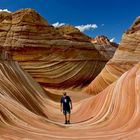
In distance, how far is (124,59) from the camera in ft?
86.5

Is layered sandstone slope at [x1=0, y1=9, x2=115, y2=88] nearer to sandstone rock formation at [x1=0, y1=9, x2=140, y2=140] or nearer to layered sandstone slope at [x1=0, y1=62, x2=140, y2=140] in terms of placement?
sandstone rock formation at [x1=0, y1=9, x2=140, y2=140]

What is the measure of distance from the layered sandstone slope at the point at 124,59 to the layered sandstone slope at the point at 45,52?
183 inches

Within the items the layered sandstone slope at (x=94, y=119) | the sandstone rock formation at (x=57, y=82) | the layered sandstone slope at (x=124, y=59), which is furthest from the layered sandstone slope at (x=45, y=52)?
the layered sandstone slope at (x=94, y=119)

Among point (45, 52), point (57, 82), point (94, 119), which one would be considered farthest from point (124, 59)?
point (94, 119)

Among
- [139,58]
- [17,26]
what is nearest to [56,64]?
[17,26]

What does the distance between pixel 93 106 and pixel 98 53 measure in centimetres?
2217

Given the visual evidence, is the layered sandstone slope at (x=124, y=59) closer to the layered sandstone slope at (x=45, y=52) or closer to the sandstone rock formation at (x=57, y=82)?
the sandstone rock formation at (x=57, y=82)

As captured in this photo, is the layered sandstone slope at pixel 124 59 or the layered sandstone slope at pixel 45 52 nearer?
the layered sandstone slope at pixel 124 59

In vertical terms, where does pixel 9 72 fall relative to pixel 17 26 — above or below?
below

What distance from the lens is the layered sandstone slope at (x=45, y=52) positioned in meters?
32.0

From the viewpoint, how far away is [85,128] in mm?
11078

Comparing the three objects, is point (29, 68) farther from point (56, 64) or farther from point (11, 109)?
A: point (11, 109)

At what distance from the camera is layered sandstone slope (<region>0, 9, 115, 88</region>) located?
32.0 metres

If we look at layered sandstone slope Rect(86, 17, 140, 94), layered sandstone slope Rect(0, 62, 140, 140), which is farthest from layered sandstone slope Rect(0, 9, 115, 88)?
layered sandstone slope Rect(0, 62, 140, 140)
